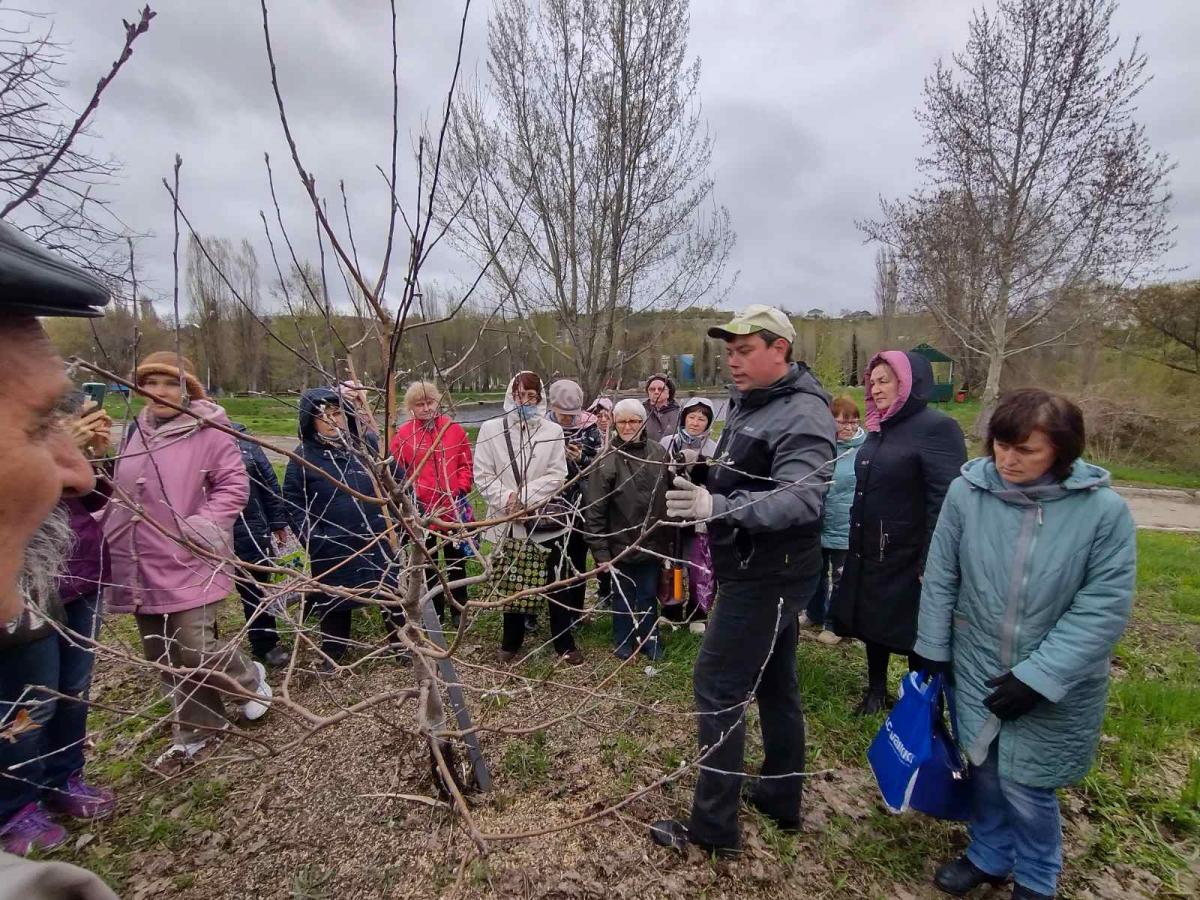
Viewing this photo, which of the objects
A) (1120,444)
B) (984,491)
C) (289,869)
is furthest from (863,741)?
(1120,444)

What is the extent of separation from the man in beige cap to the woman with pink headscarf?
0.99 metres

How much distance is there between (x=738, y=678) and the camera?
1979 millimetres

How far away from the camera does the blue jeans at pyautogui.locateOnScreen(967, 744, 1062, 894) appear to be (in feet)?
6.13

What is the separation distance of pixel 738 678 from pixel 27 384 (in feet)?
6.53

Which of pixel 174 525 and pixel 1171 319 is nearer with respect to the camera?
pixel 174 525

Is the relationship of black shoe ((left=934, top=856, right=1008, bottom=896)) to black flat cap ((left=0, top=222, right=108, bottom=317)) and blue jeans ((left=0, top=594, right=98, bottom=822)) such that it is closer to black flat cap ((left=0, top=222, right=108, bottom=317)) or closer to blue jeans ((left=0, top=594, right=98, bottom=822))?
black flat cap ((left=0, top=222, right=108, bottom=317))

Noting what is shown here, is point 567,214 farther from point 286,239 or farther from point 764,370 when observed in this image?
point 286,239

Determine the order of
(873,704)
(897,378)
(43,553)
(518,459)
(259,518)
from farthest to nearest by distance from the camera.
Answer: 1. (259,518)
2. (518,459)
3. (873,704)
4. (897,378)
5. (43,553)

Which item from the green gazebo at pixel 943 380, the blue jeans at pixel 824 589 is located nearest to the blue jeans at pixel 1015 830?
the blue jeans at pixel 824 589

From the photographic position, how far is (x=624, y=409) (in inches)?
142

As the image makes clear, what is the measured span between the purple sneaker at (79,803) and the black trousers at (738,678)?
257cm

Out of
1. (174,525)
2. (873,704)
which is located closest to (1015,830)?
(873,704)

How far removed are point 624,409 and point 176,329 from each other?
107 inches

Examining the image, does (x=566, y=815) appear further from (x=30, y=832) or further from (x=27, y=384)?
(x=27, y=384)
